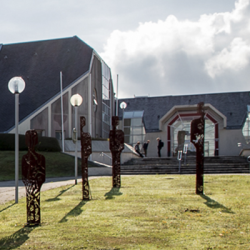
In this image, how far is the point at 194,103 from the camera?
3991 cm

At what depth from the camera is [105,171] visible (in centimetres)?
2100

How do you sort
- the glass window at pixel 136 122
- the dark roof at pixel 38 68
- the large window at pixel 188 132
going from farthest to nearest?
the glass window at pixel 136 122
the large window at pixel 188 132
the dark roof at pixel 38 68

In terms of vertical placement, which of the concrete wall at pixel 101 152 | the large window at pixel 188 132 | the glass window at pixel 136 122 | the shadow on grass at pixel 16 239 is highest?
the glass window at pixel 136 122

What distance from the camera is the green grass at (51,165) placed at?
65.4 ft

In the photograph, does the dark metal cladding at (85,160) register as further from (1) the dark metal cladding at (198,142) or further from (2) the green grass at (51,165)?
(2) the green grass at (51,165)

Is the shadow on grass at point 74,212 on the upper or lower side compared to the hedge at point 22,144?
lower

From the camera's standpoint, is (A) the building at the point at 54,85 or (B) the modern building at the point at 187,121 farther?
(B) the modern building at the point at 187,121

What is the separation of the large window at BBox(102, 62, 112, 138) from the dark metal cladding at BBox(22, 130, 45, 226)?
3082 cm

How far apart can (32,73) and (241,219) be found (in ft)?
104

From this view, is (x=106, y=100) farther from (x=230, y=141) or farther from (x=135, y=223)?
(x=135, y=223)

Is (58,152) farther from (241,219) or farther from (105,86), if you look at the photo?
(241,219)

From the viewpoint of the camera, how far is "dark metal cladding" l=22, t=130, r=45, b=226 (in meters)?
6.72

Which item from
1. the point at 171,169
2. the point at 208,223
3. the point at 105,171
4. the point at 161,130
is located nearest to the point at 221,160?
the point at 171,169

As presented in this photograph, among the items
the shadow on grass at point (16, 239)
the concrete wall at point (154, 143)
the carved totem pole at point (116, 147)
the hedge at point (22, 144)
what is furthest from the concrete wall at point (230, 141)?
the shadow on grass at point (16, 239)
